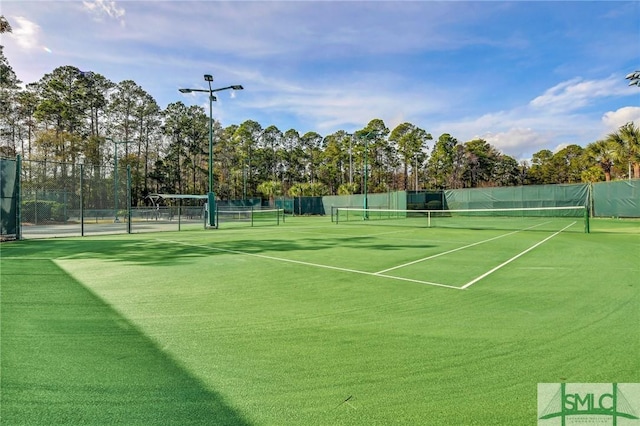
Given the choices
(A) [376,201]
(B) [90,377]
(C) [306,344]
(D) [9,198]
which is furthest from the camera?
(A) [376,201]

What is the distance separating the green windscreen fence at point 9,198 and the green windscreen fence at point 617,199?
33741 mm

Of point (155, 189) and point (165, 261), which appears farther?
point (155, 189)

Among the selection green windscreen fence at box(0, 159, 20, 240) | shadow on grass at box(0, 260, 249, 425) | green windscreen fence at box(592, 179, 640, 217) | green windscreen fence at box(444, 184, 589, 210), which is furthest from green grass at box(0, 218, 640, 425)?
green windscreen fence at box(444, 184, 589, 210)

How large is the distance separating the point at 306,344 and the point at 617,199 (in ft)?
98.8

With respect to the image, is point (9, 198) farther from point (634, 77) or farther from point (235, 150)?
point (235, 150)

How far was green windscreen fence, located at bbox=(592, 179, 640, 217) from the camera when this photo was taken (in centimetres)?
2394

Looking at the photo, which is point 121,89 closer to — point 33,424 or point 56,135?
point 56,135

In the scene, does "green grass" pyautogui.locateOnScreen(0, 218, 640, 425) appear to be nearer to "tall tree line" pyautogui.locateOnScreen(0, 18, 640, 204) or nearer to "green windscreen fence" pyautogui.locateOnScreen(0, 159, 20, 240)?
"green windscreen fence" pyautogui.locateOnScreen(0, 159, 20, 240)

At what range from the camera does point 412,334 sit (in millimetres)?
3652

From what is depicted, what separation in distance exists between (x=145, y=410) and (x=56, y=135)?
178ft

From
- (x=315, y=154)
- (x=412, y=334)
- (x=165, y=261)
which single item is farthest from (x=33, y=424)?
(x=315, y=154)
